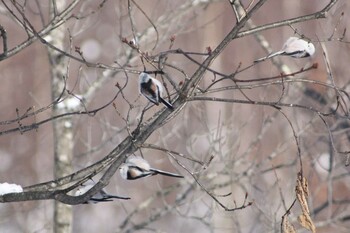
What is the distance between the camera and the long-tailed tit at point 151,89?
336cm

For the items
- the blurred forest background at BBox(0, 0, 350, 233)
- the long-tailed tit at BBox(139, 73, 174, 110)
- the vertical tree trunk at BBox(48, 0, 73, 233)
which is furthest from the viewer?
the vertical tree trunk at BBox(48, 0, 73, 233)

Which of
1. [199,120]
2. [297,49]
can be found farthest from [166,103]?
[199,120]

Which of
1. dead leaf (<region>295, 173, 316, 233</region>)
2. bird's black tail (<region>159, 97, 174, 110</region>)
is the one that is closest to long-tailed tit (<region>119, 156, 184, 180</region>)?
bird's black tail (<region>159, 97, 174, 110</region>)

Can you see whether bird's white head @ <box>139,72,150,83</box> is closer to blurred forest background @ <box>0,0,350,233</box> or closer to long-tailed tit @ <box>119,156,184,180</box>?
blurred forest background @ <box>0,0,350,233</box>

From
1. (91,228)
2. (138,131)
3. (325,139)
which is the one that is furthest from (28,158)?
(138,131)

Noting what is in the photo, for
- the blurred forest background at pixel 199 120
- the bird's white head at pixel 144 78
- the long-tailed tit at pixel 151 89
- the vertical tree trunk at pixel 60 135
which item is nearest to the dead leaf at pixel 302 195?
the blurred forest background at pixel 199 120

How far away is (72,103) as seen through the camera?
598 centimetres

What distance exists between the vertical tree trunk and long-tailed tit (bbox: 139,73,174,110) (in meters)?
2.64

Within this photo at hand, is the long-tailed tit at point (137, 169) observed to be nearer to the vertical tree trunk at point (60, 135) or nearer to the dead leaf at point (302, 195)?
the dead leaf at point (302, 195)

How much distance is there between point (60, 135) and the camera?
604cm

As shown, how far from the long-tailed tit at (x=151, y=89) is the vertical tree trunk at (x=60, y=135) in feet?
8.67

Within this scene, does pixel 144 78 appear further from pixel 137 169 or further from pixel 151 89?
pixel 137 169

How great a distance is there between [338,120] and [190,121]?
153cm

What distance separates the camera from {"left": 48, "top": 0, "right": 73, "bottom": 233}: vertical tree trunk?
5.93 m
